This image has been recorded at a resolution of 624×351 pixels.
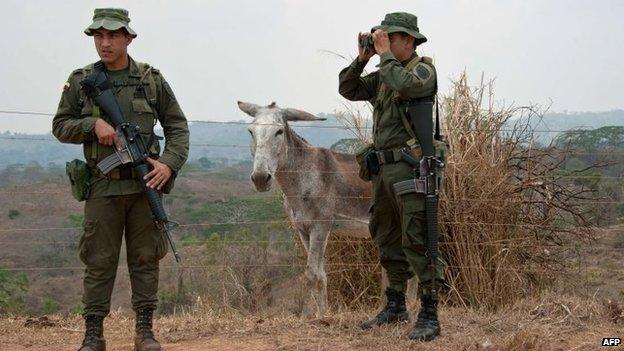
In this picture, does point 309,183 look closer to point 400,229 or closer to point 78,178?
point 400,229

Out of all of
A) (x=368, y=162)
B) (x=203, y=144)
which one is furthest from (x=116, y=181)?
(x=203, y=144)

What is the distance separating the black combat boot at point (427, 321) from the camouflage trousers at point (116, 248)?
1.87 meters

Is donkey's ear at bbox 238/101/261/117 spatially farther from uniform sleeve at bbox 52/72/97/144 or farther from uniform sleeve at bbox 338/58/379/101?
uniform sleeve at bbox 52/72/97/144

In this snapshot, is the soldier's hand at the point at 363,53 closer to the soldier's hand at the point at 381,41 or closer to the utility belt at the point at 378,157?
the soldier's hand at the point at 381,41

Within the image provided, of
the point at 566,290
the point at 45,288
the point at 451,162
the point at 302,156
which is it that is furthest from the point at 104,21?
the point at 45,288

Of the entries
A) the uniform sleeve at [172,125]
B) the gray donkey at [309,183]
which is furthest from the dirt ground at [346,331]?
the uniform sleeve at [172,125]

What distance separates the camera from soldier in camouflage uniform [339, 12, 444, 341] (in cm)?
544

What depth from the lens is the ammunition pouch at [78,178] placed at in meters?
4.99

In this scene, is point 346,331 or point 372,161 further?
point 346,331

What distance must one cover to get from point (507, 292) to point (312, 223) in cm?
210

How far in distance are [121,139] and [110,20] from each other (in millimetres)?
766

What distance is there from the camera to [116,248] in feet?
16.7

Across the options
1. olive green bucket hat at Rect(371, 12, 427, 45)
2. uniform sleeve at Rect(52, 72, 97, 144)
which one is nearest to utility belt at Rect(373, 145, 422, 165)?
olive green bucket hat at Rect(371, 12, 427, 45)

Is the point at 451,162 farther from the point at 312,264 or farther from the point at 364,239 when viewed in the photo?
the point at 312,264
